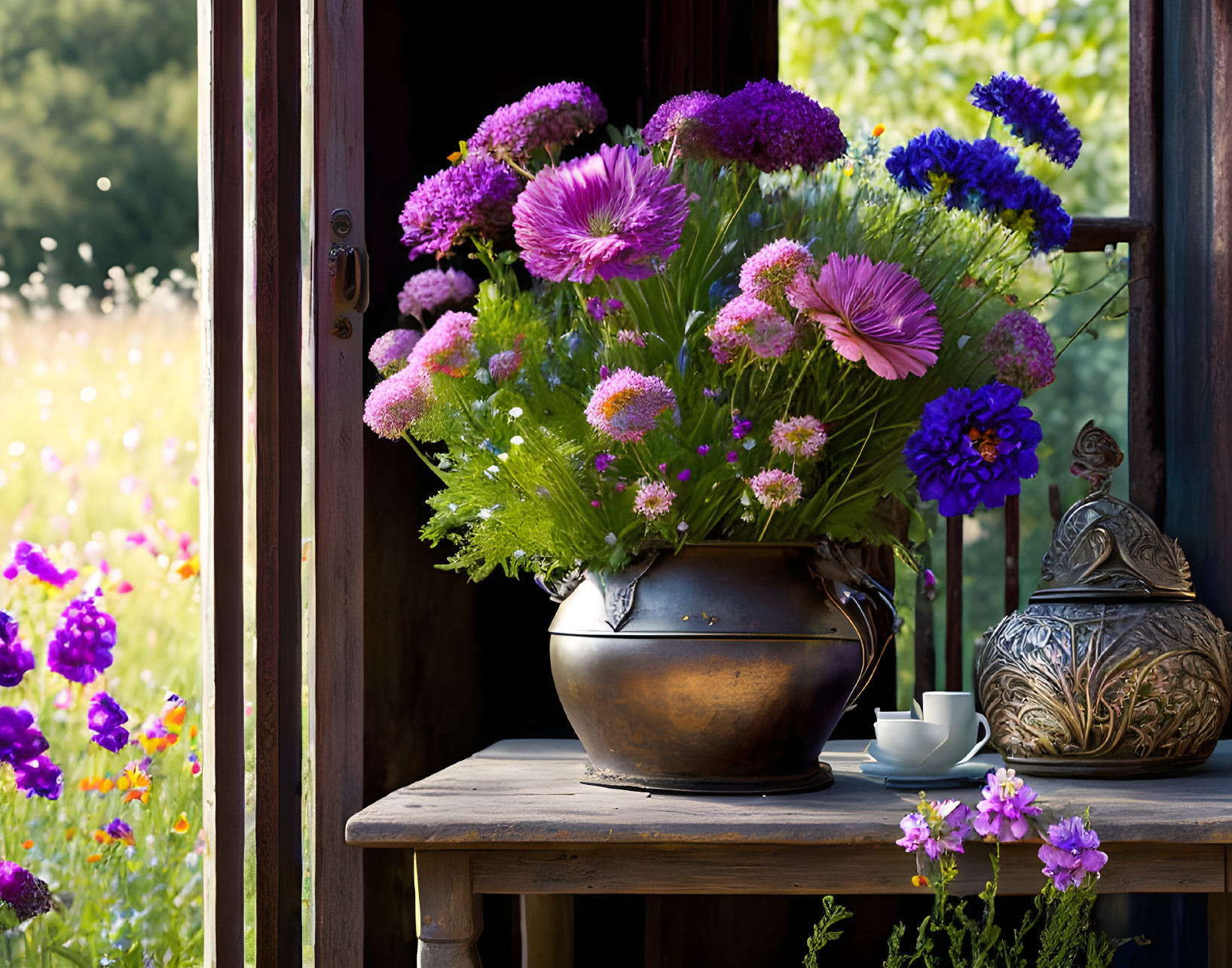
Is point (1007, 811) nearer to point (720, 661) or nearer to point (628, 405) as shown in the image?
point (720, 661)

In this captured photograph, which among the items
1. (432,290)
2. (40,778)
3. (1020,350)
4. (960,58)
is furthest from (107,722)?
(960,58)

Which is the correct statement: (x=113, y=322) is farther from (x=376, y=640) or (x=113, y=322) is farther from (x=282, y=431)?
(x=376, y=640)

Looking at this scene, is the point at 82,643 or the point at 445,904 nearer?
the point at 445,904

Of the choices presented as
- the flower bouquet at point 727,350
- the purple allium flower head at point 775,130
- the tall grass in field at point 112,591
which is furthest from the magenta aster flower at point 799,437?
the tall grass in field at point 112,591

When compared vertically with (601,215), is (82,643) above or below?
below

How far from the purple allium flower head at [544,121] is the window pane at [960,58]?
2625 mm

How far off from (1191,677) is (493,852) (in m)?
0.68

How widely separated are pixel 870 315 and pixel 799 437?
12 cm

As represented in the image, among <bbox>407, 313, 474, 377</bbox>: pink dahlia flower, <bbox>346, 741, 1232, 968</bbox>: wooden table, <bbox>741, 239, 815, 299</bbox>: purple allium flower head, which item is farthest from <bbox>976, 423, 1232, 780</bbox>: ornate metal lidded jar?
<bbox>407, 313, 474, 377</bbox>: pink dahlia flower

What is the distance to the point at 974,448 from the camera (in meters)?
0.94

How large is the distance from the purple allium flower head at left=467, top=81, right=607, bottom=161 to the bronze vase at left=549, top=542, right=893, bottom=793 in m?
0.41

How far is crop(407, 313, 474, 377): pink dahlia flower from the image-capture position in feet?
3.41

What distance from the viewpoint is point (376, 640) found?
146cm

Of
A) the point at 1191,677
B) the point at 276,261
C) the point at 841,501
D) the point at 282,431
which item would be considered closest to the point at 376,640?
the point at 282,431
